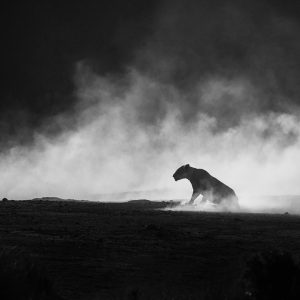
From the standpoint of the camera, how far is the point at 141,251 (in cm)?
1848

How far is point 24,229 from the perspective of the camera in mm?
22938

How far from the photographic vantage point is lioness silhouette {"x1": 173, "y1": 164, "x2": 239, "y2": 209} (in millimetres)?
47188

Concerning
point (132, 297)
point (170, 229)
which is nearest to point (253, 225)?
point (170, 229)

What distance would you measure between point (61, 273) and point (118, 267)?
5.24ft

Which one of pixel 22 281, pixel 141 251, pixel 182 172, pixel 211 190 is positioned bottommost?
pixel 22 281

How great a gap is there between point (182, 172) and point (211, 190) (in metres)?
4.79

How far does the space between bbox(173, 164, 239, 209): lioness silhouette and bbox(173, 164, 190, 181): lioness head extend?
89cm

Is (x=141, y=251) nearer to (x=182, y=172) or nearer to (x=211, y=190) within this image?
(x=211, y=190)

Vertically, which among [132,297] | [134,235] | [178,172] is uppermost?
[178,172]

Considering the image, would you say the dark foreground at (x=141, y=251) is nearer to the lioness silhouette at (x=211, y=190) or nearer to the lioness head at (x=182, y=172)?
the lioness silhouette at (x=211, y=190)

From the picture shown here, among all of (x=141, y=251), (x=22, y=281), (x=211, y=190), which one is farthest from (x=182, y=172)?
(x=22, y=281)

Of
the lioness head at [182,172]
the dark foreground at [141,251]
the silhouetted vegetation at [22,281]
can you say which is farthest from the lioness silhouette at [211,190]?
the silhouetted vegetation at [22,281]

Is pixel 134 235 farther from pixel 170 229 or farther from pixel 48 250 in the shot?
pixel 48 250

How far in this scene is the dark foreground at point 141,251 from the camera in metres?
13.5
